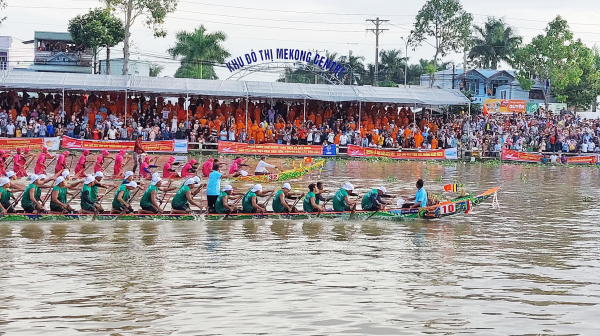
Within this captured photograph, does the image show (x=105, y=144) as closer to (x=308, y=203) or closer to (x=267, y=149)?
(x=267, y=149)

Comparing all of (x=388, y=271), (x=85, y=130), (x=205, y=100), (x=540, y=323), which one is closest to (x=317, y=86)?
(x=205, y=100)

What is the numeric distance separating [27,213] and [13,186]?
1960 millimetres

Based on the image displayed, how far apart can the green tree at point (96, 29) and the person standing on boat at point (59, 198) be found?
47.8 m

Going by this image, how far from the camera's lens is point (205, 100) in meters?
44.0

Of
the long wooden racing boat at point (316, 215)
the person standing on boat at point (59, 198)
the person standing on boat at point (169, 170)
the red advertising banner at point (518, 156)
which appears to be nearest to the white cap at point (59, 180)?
the person standing on boat at point (59, 198)

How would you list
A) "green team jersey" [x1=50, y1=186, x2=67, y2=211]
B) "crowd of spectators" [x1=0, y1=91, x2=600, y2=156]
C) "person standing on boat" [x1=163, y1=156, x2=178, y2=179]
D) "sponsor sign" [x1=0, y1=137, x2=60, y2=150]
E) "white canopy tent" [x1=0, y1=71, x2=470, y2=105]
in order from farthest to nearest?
"white canopy tent" [x1=0, y1=71, x2=470, y2=105] < "crowd of spectators" [x1=0, y1=91, x2=600, y2=156] < "sponsor sign" [x1=0, y1=137, x2=60, y2=150] < "person standing on boat" [x1=163, y1=156, x2=178, y2=179] < "green team jersey" [x1=50, y1=186, x2=67, y2=211]

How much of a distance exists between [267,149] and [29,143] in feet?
35.9

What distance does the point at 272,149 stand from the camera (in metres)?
39.8

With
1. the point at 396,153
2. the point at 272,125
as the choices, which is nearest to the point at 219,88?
the point at 272,125

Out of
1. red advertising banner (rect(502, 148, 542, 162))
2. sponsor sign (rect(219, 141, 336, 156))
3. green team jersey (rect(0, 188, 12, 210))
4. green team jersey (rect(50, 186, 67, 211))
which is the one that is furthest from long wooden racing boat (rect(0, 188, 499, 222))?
red advertising banner (rect(502, 148, 542, 162))

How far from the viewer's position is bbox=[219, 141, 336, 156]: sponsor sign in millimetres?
39344

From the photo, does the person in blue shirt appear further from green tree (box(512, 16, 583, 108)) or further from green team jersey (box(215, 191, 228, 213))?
green tree (box(512, 16, 583, 108))

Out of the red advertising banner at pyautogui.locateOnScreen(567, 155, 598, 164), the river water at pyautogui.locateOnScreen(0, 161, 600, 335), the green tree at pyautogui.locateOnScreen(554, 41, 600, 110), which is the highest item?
the green tree at pyautogui.locateOnScreen(554, 41, 600, 110)

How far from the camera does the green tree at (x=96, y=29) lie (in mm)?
65125
